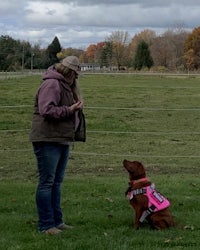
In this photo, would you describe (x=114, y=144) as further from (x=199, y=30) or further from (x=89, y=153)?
(x=199, y=30)

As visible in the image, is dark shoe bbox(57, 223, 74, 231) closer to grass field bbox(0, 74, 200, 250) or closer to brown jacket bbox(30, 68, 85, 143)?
grass field bbox(0, 74, 200, 250)

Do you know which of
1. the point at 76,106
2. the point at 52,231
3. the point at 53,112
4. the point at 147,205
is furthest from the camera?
the point at 147,205

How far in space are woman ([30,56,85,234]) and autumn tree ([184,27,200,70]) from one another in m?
89.0

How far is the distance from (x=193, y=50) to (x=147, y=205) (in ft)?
316

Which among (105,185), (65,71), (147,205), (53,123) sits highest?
(65,71)

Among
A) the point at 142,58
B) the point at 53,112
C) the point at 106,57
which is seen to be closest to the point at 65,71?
the point at 53,112

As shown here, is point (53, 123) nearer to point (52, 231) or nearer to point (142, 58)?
point (52, 231)

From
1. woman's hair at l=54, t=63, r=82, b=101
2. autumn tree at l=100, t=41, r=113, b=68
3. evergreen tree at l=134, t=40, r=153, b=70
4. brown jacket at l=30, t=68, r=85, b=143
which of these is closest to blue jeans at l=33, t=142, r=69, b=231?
brown jacket at l=30, t=68, r=85, b=143

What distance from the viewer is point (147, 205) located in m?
6.02

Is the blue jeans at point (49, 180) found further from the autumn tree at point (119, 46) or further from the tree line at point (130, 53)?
the autumn tree at point (119, 46)

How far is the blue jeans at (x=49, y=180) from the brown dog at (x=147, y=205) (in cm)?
81

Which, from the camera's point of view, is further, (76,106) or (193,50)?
(193,50)

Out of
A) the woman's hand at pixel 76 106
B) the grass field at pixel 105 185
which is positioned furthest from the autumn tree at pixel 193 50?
the woman's hand at pixel 76 106

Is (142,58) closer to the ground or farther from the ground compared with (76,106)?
closer to the ground
